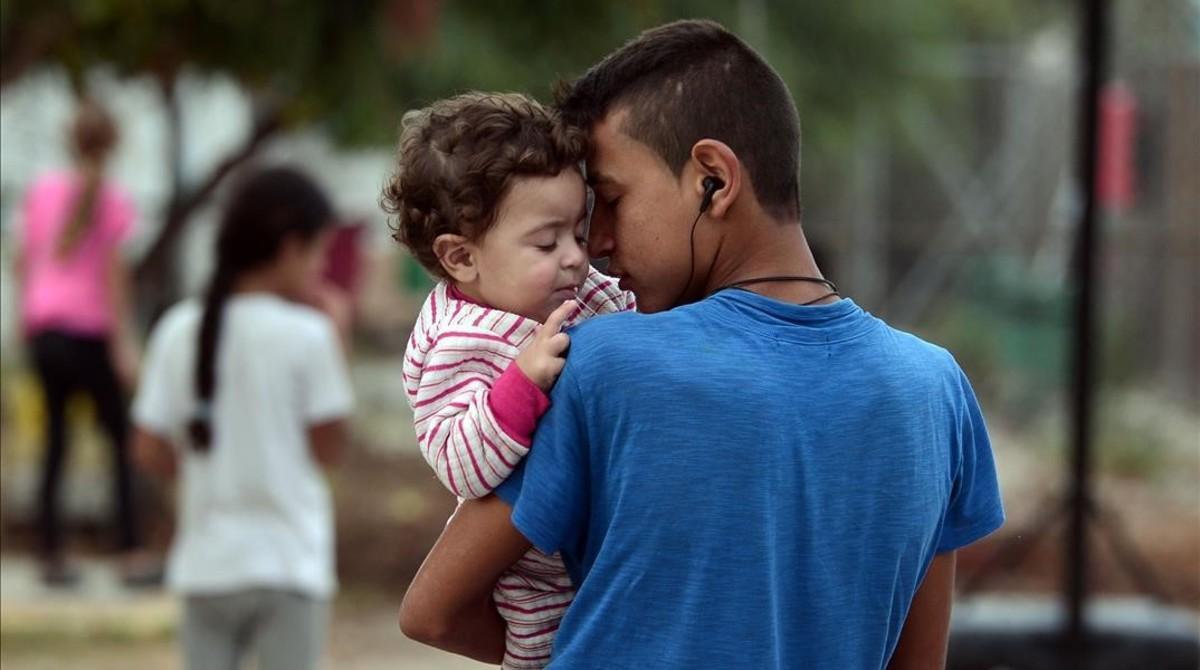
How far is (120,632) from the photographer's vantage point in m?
6.79

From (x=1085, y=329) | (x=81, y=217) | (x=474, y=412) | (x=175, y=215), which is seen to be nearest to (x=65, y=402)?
(x=81, y=217)

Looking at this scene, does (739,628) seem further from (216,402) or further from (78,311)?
(78,311)

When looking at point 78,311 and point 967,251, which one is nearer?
Answer: point 78,311

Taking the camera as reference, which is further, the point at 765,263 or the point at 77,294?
the point at 77,294

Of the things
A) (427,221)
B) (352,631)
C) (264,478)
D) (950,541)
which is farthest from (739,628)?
(352,631)

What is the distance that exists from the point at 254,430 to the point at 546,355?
2.42 metres

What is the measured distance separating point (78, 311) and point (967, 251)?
824 centimetres

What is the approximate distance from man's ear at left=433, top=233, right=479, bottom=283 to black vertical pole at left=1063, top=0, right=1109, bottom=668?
377 cm

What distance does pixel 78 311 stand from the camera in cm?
709

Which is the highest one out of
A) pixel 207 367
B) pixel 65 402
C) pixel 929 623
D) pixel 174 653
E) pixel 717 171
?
pixel 717 171

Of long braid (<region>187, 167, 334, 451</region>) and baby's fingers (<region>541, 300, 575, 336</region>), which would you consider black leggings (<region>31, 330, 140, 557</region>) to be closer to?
long braid (<region>187, 167, 334, 451</region>)

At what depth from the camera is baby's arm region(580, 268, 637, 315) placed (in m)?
2.04

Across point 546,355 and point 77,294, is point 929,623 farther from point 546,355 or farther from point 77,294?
point 77,294

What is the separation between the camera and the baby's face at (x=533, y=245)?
193 cm
